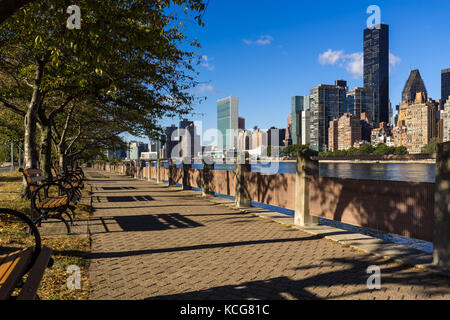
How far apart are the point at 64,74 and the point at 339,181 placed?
9.36 m

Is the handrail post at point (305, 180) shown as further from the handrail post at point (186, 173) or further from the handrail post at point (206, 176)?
the handrail post at point (186, 173)

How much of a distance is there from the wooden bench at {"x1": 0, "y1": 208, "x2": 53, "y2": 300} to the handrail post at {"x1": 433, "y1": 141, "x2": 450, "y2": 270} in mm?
5320

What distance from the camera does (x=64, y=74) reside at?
10.9 m

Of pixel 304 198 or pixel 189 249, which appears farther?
pixel 304 198

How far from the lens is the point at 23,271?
2.87 metres

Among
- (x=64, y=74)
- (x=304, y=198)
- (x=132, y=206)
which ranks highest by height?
(x=64, y=74)

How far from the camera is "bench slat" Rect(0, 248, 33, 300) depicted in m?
2.48

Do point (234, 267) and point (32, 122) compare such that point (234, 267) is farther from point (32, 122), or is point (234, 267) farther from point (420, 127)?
point (420, 127)

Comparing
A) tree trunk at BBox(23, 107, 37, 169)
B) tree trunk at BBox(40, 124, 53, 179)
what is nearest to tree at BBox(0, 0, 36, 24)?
tree trunk at BBox(23, 107, 37, 169)

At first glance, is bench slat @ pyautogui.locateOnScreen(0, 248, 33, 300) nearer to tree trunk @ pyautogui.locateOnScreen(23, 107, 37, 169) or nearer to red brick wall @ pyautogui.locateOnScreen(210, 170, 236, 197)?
tree trunk @ pyautogui.locateOnScreen(23, 107, 37, 169)

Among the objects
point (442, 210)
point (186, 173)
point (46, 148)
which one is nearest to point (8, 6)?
point (442, 210)
